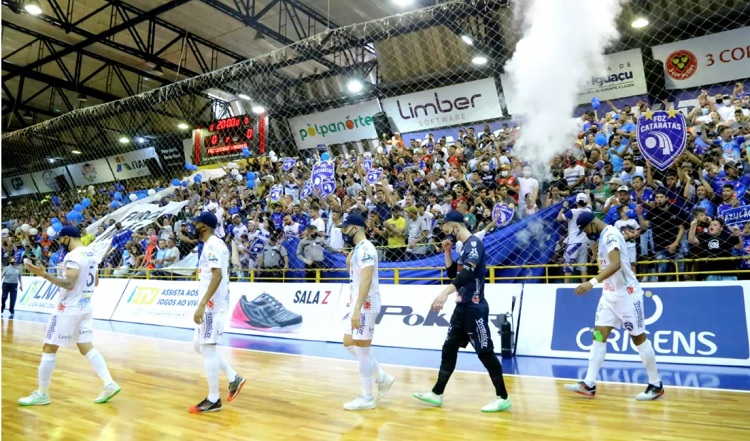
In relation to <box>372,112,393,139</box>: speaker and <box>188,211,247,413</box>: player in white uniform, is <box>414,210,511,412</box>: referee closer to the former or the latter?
<box>188,211,247,413</box>: player in white uniform

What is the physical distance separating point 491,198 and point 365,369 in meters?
5.11

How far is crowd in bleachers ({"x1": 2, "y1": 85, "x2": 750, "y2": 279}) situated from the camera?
26.1 feet

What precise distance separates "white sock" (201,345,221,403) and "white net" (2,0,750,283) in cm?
461

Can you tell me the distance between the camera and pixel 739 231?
7320mm

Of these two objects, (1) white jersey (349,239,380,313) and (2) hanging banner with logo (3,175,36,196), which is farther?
(2) hanging banner with logo (3,175,36,196)

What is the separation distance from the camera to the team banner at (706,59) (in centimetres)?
1368

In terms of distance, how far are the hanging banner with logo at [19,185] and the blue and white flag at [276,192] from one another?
20621mm

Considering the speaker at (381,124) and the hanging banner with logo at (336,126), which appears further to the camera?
the hanging banner with logo at (336,126)

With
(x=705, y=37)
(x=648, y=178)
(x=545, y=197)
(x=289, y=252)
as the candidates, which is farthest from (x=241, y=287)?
(x=705, y=37)

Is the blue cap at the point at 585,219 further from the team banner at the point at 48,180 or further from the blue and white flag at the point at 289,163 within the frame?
the team banner at the point at 48,180

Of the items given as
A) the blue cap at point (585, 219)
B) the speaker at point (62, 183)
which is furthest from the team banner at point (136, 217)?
the speaker at point (62, 183)

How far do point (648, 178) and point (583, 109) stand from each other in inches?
217

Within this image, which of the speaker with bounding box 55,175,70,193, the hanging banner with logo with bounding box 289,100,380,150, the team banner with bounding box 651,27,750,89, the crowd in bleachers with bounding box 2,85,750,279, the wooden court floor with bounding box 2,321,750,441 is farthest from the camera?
the speaker with bounding box 55,175,70,193

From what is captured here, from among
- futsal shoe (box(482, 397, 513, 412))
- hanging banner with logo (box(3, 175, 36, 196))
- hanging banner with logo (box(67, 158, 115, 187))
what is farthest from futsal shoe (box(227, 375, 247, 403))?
hanging banner with logo (box(3, 175, 36, 196))
